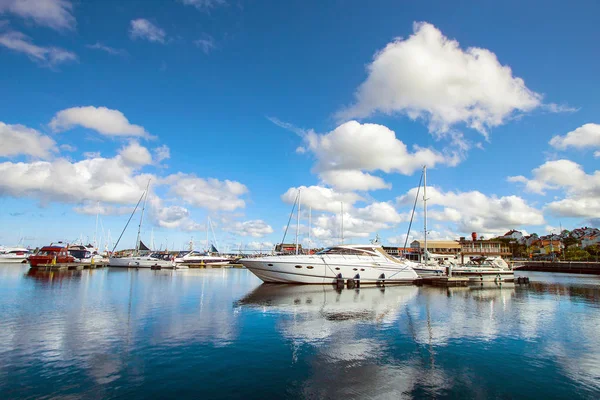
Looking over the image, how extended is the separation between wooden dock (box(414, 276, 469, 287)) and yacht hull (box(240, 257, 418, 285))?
24.3 feet

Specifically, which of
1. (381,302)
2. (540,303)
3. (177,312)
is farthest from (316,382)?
(540,303)

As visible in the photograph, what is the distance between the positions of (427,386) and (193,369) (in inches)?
309

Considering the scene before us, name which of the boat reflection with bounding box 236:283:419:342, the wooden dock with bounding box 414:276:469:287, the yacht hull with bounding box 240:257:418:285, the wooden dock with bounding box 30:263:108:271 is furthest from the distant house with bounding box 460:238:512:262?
the wooden dock with bounding box 30:263:108:271

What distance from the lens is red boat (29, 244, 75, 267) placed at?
194ft

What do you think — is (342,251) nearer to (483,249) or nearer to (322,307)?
(322,307)

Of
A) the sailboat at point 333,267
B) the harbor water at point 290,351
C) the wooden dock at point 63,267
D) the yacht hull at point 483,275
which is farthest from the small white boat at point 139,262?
the yacht hull at point 483,275

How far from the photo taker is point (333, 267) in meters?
39.1

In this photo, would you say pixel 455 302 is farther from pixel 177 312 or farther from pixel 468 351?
pixel 177 312

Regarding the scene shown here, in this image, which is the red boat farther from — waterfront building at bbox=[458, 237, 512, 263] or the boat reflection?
waterfront building at bbox=[458, 237, 512, 263]

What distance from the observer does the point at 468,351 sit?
1469 cm

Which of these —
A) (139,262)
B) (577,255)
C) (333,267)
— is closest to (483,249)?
(577,255)

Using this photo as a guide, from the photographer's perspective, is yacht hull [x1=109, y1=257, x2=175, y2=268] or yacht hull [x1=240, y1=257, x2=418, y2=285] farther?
yacht hull [x1=109, y1=257, x2=175, y2=268]

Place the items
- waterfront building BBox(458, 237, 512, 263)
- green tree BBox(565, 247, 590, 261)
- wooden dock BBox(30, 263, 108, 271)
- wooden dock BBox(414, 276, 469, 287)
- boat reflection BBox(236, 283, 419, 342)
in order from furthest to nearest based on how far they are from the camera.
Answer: waterfront building BBox(458, 237, 512, 263), green tree BBox(565, 247, 590, 261), wooden dock BBox(30, 263, 108, 271), wooden dock BBox(414, 276, 469, 287), boat reflection BBox(236, 283, 419, 342)

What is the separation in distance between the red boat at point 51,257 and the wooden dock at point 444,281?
6135cm
